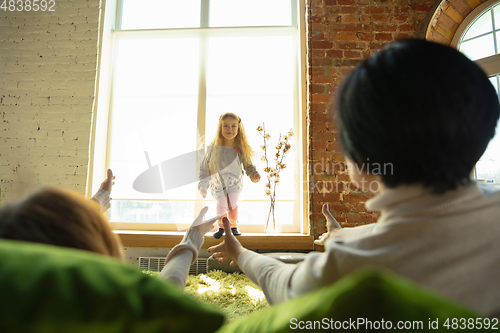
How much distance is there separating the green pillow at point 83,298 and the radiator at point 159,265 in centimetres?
224

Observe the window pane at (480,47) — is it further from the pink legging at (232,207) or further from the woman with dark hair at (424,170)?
the woman with dark hair at (424,170)

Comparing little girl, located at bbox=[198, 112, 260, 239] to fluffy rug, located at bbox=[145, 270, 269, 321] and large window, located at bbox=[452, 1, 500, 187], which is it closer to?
fluffy rug, located at bbox=[145, 270, 269, 321]

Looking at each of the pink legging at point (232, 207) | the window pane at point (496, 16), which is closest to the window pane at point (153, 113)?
the pink legging at point (232, 207)

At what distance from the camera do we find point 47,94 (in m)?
2.85

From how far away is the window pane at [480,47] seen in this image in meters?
2.42

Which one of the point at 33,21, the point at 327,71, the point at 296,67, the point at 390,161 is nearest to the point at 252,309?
the point at 390,161

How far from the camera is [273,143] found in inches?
114

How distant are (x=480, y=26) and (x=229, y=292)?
9.85 feet

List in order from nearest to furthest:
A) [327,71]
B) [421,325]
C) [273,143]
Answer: [421,325], [327,71], [273,143]

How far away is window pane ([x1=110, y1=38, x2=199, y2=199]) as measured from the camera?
3.03 m

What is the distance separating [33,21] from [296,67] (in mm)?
2745

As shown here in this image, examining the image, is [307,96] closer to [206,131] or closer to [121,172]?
[206,131]

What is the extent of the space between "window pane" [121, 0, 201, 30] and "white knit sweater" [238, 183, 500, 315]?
325 cm

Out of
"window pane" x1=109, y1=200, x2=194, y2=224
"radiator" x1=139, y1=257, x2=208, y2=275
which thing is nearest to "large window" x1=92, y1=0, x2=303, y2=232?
"window pane" x1=109, y1=200, x2=194, y2=224
